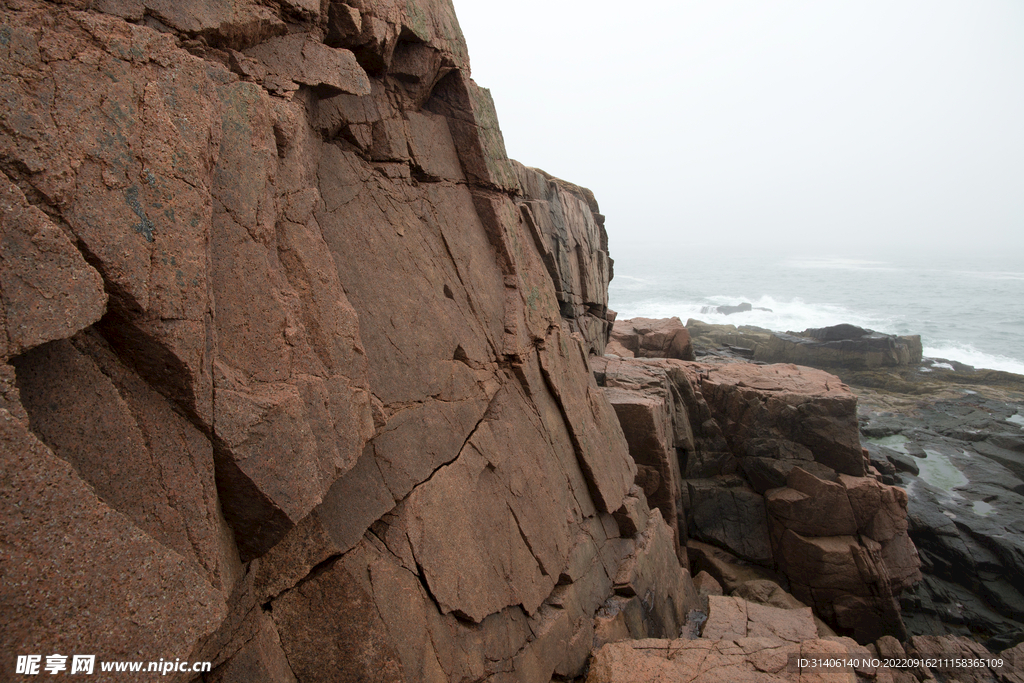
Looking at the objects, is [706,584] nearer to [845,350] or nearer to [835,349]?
[835,349]

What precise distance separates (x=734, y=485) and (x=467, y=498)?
11917mm

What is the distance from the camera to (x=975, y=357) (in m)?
44.2

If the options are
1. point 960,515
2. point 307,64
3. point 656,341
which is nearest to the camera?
point 307,64

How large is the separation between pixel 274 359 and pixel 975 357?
57418 millimetres

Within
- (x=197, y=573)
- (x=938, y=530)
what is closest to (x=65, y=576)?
(x=197, y=573)

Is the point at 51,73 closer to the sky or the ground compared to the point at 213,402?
closer to the sky

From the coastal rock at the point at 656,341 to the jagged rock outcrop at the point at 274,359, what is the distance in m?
13.3

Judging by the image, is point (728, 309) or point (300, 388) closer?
point (300, 388)

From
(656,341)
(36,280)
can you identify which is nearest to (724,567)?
(656,341)

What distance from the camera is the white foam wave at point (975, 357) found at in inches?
1622

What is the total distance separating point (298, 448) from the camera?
364 centimetres

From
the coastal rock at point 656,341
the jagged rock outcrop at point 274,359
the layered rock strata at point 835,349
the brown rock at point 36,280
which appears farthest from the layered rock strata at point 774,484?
the layered rock strata at point 835,349

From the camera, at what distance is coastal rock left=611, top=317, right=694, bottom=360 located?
66.5 feet

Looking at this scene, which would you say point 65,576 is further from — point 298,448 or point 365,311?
point 365,311
